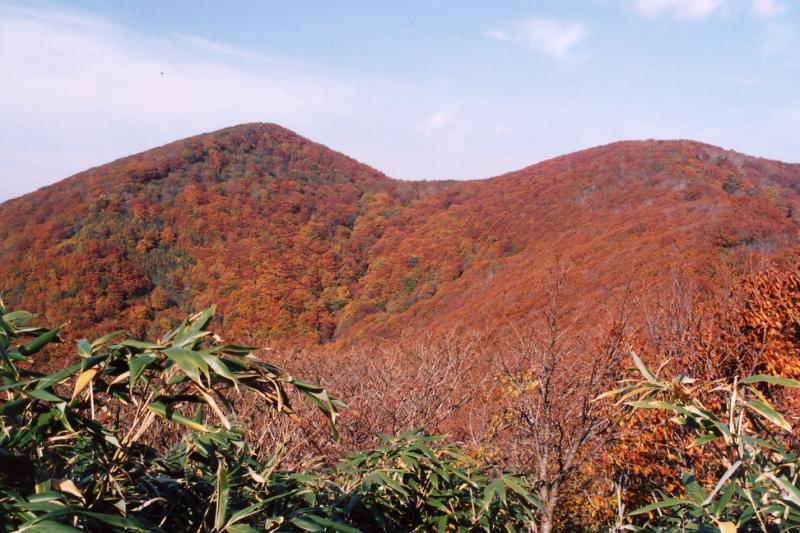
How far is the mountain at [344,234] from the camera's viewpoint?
25.9 metres

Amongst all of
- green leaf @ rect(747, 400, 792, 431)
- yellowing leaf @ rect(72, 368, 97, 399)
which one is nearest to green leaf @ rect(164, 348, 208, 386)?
yellowing leaf @ rect(72, 368, 97, 399)

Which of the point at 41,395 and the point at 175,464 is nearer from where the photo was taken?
the point at 41,395

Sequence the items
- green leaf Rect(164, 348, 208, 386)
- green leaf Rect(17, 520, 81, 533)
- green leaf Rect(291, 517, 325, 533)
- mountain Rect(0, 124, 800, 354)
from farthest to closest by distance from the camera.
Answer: mountain Rect(0, 124, 800, 354) → green leaf Rect(291, 517, 325, 533) → green leaf Rect(164, 348, 208, 386) → green leaf Rect(17, 520, 81, 533)

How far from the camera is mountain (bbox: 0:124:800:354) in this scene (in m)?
25.9

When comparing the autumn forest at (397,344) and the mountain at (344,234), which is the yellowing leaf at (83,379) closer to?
the autumn forest at (397,344)

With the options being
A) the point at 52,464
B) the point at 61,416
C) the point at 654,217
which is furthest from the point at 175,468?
the point at 654,217

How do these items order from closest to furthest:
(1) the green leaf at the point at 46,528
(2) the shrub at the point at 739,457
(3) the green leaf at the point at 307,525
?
(1) the green leaf at the point at 46,528, (2) the shrub at the point at 739,457, (3) the green leaf at the point at 307,525

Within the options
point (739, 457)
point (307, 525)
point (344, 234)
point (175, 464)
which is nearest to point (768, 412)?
point (739, 457)

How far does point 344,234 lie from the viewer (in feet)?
139

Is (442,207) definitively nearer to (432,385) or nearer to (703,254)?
(703,254)

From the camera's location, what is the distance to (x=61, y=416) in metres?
1.08

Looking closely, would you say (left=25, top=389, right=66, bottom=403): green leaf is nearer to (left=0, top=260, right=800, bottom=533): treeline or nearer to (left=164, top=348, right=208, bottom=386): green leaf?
(left=0, top=260, right=800, bottom=533): treeline

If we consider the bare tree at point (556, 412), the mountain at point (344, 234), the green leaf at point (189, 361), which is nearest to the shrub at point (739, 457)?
the green leaf at point (189, 361)

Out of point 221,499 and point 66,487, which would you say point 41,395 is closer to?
point 66,487
